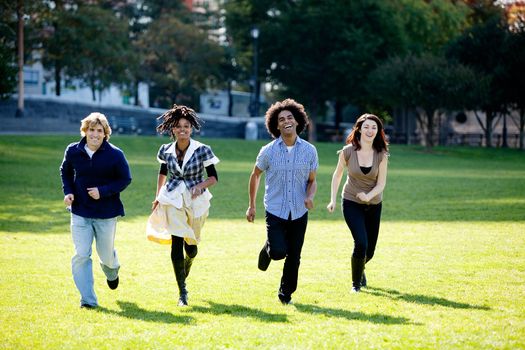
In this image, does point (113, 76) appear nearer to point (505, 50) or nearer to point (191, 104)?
point (191, 104)

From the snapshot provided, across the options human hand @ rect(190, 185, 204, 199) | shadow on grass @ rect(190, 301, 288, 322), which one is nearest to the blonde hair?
human hand @ rect(190, 185, 204, 199)

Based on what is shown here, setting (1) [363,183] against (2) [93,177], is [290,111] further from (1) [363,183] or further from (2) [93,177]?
(2) [93,177]

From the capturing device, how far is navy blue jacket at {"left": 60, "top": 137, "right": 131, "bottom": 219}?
8945 millimetres

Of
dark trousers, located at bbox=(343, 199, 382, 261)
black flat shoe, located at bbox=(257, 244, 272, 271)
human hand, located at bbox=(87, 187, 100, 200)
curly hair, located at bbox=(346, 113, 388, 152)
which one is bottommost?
black flat shoe, located at bbox=(257, 244, 272, 271)

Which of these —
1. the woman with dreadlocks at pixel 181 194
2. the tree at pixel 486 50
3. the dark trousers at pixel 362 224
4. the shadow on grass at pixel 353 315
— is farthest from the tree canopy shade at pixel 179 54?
the shadow on grass at pixel 353 315

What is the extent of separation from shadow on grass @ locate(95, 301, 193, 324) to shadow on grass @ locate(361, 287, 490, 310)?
2345 mm

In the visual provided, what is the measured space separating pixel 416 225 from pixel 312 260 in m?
5.44

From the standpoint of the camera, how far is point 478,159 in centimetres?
4850

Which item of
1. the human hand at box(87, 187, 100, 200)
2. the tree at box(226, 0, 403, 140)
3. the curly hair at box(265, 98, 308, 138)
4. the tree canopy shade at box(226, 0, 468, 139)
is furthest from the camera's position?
the tree canopy shade at box(226, 0, 468, 139)

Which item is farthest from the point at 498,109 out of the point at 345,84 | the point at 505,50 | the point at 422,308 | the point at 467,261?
the point at 422,308

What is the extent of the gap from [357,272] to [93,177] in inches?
116

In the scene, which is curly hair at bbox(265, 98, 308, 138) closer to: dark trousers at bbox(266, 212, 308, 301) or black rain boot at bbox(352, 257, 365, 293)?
dark trousers at bbox(266, 212, 308, 301)

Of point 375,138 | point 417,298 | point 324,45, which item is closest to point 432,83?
point 324,45

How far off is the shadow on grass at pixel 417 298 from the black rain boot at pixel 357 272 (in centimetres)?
15
